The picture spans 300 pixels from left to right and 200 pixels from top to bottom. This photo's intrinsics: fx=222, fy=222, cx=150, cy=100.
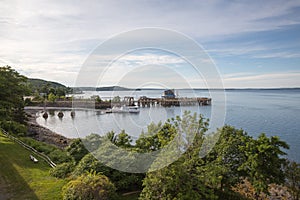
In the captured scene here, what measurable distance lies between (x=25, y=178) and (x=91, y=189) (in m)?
4.74

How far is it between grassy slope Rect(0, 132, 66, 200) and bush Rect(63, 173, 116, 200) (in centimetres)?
136

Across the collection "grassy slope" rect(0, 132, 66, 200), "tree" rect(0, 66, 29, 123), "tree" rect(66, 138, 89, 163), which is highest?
"tree" rect(0, 66, 29, 123)

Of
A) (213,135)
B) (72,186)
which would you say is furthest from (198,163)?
(72,186)

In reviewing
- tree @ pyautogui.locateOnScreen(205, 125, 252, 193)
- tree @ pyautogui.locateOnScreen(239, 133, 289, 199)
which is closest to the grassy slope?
tree @ pyautogui.locateOnScreen(205, 125, 252, 193)

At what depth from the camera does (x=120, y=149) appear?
9.59m

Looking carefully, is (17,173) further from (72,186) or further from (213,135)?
(213,135)

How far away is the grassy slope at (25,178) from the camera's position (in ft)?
28.2

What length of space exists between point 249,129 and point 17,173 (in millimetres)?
25812

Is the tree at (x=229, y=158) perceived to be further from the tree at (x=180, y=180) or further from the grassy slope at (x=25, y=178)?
the grassy slope at (x=25, y=178)

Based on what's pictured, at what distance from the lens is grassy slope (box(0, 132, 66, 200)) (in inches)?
338

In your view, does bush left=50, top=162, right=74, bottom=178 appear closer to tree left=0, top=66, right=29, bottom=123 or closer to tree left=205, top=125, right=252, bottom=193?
tree left=205, top=125, right=252, bottom=193

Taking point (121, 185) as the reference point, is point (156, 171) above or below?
above

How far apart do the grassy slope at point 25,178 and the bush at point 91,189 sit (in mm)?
1363

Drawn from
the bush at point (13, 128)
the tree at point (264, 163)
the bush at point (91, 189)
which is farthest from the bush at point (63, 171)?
the bush at point (13, 128)
